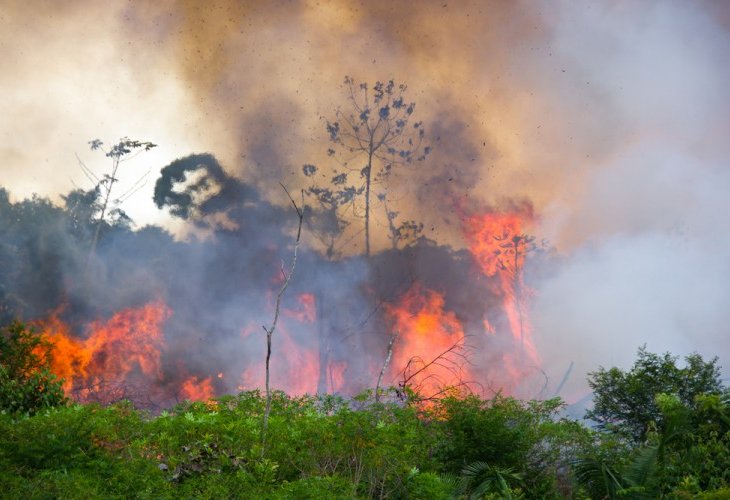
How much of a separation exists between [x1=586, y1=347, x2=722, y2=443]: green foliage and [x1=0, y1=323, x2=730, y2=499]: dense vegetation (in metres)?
4.21

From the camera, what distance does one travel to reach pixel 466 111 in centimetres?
4309

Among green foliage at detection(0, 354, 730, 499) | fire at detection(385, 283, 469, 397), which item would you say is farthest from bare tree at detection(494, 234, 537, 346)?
green foliage at detection(0, 354, 730, 499)

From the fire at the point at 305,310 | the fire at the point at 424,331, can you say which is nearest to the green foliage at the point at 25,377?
the fire at the point at 305,310

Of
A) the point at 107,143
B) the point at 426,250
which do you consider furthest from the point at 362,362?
the point at 107,143

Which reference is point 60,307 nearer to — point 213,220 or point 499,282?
point 213,220

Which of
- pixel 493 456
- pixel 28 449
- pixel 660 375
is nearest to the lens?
pixel 28 449

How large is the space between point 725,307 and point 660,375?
2187 centimetres

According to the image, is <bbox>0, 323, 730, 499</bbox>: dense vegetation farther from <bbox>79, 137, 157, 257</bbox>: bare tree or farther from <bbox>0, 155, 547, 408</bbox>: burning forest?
<bbox>79, 137, 157, 257</bbox>: bare tree

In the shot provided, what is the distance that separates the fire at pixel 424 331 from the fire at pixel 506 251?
11.5ft

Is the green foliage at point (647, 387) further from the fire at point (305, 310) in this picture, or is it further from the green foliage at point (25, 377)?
the fire at point (305, 310)

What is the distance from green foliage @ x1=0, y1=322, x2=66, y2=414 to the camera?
1329cm

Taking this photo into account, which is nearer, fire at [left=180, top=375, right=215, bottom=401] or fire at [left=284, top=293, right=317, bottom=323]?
fire at [left=180, top=375, right=215, bottom=401]

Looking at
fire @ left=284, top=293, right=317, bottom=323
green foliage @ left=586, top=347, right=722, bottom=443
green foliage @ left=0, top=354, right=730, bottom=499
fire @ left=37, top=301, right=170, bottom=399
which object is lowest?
green foliage @ left=0, top=354, right=730, bottom=499

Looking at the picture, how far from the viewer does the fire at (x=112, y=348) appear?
31.5 meters
